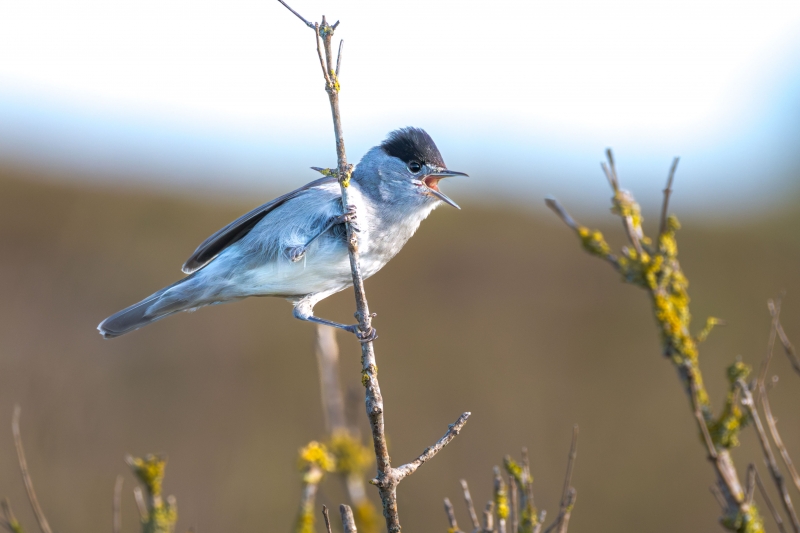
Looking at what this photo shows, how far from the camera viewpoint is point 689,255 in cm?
1254

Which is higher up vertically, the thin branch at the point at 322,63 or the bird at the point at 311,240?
the thin branch at the point at 322,63

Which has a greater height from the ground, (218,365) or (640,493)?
(218,365)

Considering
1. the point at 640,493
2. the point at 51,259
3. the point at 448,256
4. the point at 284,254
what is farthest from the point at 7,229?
the point at 640,493

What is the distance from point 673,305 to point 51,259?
30.8 feet

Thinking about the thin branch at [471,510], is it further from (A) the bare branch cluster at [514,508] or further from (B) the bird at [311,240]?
(B) the bird at [311,240]

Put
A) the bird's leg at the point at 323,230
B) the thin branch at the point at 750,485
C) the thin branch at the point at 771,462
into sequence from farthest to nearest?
the bird's leg at the point at 323,230 → the thin branch at the point at 750,485 → the thin branch at the point at 771,462

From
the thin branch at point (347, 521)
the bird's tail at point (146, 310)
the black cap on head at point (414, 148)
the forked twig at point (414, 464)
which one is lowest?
the thin branch at point (347, 521)

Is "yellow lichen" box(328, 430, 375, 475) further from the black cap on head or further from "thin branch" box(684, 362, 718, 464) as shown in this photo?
the black cap on head

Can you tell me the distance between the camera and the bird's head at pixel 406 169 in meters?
3.90

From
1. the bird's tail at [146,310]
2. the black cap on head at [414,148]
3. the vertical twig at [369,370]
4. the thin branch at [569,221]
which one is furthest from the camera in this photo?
the black cap on head at [414,148]

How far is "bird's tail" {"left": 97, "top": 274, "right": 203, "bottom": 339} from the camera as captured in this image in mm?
3896

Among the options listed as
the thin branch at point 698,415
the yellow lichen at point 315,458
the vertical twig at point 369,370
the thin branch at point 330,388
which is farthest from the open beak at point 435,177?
the thin branch at point 698,415

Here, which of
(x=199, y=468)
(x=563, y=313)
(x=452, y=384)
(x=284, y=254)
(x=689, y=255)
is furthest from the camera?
(x=689, y=255)

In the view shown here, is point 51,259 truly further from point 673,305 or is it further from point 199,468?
point 673,305
